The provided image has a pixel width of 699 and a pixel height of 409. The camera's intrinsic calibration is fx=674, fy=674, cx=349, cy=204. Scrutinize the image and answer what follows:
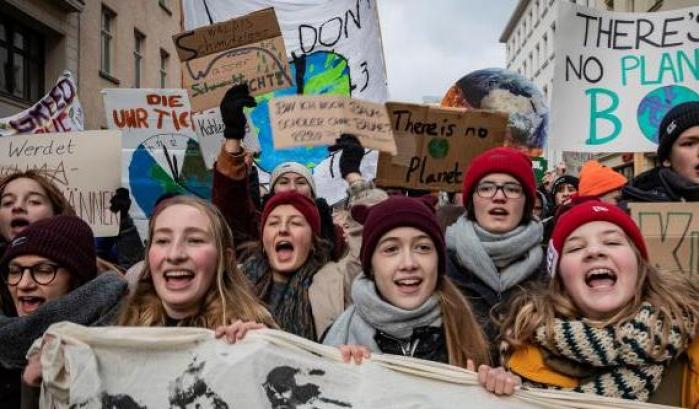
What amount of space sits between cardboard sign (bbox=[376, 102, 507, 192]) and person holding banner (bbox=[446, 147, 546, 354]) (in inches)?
39.9

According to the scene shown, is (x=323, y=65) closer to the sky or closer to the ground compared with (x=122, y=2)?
closer to the ground

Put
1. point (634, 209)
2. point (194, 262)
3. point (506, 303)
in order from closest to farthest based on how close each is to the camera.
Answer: point (194, 262)
point (506, 303)
point (634, 209)

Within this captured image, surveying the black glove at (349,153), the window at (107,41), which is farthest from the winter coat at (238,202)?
the window at (107,41)

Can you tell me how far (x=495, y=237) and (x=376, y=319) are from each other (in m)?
0.72

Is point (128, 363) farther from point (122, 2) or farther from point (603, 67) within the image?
point (122, 2)

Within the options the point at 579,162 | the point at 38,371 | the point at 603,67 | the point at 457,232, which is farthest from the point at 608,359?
the point at 579,162

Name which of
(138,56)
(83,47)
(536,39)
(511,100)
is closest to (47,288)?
(511,100)

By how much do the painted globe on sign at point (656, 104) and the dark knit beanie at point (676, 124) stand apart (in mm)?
1133

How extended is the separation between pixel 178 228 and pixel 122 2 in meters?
18.6

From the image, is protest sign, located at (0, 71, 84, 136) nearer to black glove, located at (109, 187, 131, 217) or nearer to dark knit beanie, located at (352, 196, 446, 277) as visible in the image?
black glove, located at (109, 187, 131, 217)

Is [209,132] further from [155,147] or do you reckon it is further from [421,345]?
[421,345]

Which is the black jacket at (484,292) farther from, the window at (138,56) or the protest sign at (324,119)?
the window at (138,56)

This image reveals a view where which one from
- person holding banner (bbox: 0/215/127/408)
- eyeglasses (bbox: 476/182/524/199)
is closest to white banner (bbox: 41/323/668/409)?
person holding banner (bbox: 0/215/127/408)

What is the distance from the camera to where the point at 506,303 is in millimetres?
2398
